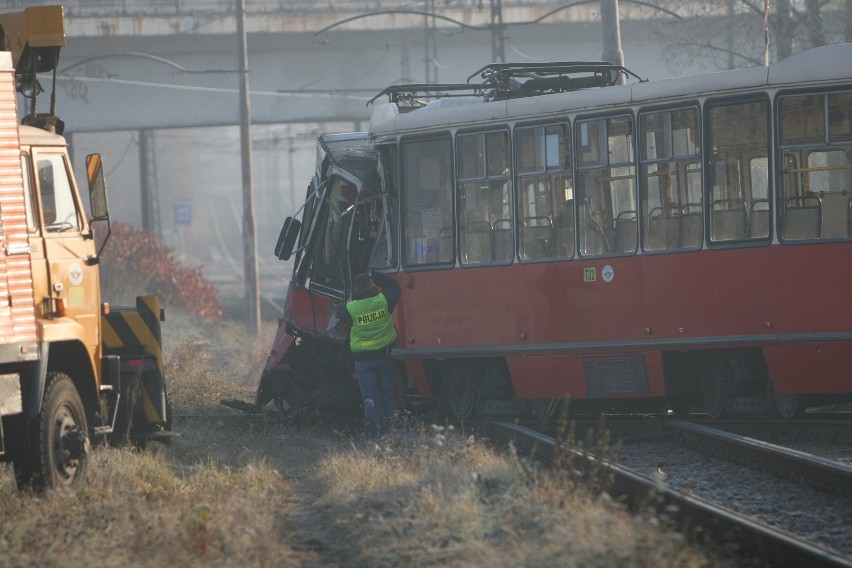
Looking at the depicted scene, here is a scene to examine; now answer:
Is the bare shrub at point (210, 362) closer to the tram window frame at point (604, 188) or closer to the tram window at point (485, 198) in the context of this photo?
the tram window at point (485, 198)

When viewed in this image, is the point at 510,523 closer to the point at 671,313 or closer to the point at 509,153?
the point at 671,313

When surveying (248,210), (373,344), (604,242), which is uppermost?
(248,210)

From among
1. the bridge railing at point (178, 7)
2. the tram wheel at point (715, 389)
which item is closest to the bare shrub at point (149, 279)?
the bridge railing at point (178, 7)

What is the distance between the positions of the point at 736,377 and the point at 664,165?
6.83 feet

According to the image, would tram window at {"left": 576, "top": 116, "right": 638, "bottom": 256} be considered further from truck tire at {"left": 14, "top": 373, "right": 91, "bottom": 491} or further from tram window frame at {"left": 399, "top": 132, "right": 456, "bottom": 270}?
truck tire at {"left": 14, "top": 373, "right": 91, "bottom": 491}

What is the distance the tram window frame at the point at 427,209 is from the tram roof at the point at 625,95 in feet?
0.77

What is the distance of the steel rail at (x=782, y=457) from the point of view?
950 centimetres

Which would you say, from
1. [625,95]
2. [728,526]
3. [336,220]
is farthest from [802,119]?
[336,220]

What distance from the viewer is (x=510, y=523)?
7.77 metres

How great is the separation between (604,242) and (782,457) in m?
3.60

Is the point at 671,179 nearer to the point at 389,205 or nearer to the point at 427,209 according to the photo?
the point at 427,209

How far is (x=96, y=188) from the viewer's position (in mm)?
10797

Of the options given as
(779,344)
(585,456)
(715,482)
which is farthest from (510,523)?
(779,344)

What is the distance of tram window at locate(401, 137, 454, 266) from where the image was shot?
14.7m
